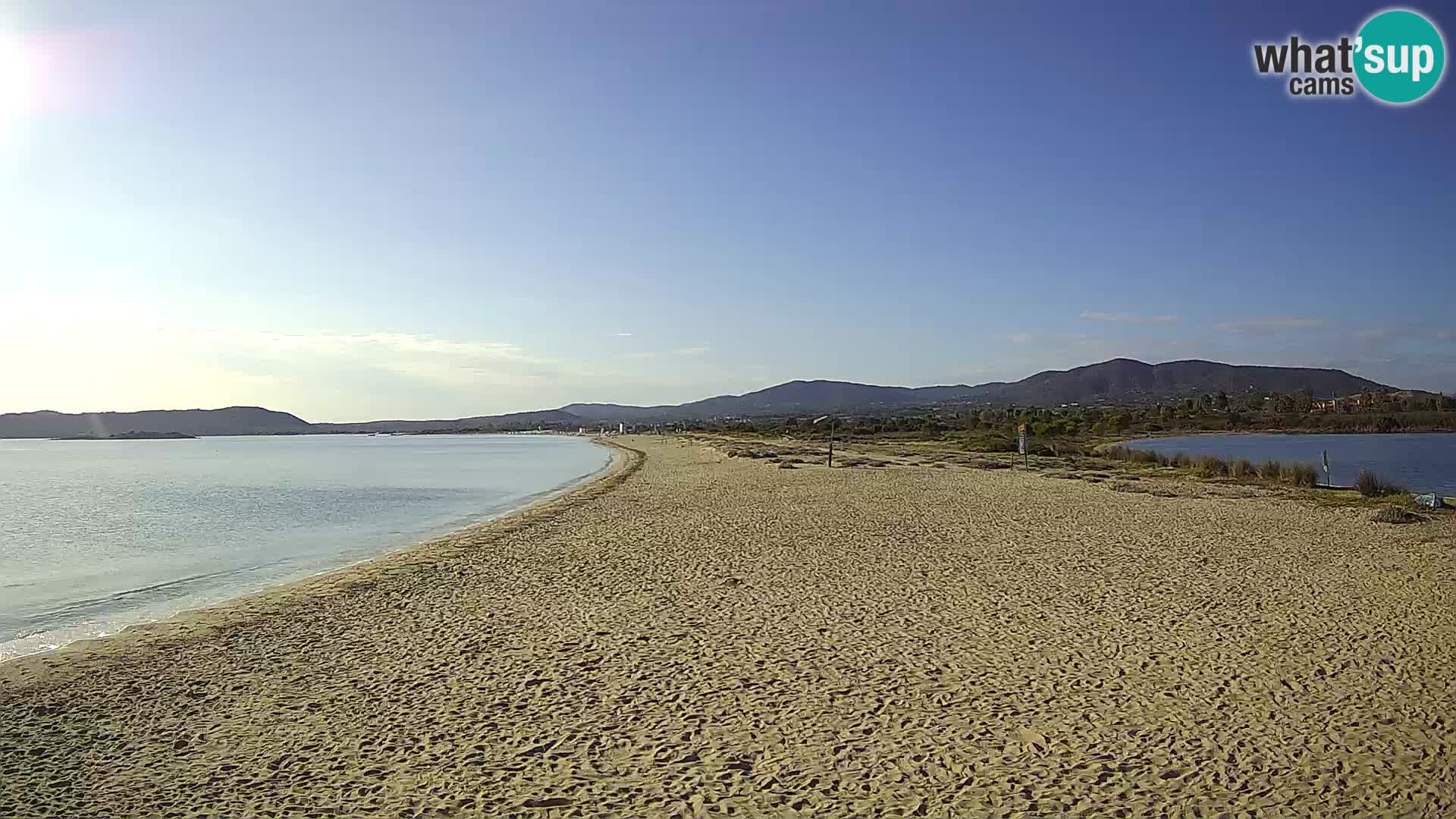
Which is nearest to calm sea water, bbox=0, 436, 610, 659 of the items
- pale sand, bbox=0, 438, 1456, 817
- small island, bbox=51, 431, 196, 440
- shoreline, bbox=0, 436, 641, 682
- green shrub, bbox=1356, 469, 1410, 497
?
shoreline, bbox=0, 436, 641, 682

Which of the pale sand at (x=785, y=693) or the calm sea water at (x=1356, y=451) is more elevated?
the pale sand at (x=785, y=693)

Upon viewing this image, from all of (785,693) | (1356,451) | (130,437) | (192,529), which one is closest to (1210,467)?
(1356,451)

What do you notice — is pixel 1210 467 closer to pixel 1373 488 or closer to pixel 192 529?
pixel 1373 488

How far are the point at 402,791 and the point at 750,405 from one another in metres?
177

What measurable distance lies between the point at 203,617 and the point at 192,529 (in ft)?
41.9

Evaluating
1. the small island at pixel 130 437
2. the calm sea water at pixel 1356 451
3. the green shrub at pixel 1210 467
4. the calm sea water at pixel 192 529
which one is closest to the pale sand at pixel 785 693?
the calm sea water at pixel 192 529

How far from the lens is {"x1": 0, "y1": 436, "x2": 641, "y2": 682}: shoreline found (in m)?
8.02

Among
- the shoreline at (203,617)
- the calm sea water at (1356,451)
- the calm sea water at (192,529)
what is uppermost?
the shoreline at (203,617)

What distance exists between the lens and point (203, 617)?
32.3 feet

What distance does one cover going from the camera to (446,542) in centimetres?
1563

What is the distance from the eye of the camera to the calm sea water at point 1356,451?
30.0 meters

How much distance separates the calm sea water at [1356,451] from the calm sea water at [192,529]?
26.3 metres

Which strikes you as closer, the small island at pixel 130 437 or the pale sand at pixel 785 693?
the pale sand at pixel 785 693

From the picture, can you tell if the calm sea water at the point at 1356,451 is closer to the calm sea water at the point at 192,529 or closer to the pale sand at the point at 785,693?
the pale sand at the point at 785,693
